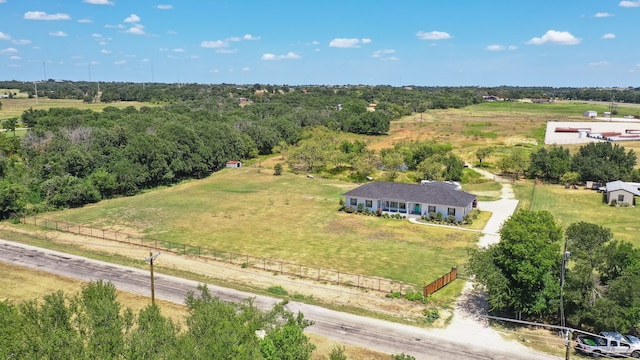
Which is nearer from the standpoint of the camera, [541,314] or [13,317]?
[13,317]

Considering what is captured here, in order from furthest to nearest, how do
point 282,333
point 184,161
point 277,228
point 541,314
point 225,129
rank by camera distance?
point 225,129 < point 184,161 < point 277,228 < point 541,314 < point 282,333

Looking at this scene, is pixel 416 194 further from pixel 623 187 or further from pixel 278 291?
pixel 623 187

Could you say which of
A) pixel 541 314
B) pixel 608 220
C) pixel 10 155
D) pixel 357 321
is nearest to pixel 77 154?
pixel 10 155

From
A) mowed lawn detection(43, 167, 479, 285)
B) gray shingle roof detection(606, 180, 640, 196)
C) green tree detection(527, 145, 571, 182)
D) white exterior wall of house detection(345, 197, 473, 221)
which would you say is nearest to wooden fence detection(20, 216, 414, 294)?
mowed lawn detection(43, 167, 479, 285)

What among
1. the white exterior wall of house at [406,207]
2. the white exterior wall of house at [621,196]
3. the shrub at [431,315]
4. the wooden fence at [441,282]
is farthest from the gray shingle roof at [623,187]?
the shrub at [431,315]

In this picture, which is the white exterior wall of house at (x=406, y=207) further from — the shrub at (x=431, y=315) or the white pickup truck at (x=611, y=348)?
the white pickup truck at (x=611, y=348)

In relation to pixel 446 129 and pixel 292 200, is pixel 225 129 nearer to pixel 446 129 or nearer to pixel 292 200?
pixel 292 200

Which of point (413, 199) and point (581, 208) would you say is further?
point (581, 208)

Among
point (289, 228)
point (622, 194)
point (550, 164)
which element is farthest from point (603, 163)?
point (289, 228)
